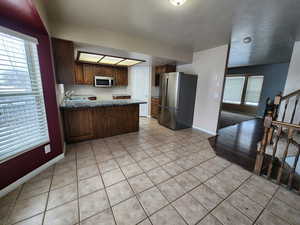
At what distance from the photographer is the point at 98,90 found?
536cm

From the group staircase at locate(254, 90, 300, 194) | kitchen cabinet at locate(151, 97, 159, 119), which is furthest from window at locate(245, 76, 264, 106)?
kitchen cabinet at locate(151, 97, 159, 119)

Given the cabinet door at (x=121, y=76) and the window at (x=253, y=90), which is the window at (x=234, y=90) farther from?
the cabinet door at (x=121, y=76)

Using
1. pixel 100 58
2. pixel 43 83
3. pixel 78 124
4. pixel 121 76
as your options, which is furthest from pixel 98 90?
pixel 43 83

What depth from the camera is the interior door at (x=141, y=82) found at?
526 cm

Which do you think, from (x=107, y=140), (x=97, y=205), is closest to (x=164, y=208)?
(x=97, y=205)

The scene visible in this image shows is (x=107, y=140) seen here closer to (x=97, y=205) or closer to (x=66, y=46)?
(x=97, y=205)

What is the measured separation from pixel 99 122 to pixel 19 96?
165 cm

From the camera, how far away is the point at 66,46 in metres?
2.41

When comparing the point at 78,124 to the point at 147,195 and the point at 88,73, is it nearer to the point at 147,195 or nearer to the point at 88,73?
the point at 147,195

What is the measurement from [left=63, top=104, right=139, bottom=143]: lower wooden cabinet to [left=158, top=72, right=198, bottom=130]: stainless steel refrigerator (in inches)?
45.3

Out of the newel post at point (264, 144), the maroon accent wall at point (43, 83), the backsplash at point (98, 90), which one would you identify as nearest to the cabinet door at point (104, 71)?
the backsplash at point (98, 90)

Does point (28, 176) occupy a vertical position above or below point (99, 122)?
below

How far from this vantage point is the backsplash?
4.93m

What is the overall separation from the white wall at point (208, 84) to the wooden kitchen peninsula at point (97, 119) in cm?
213
